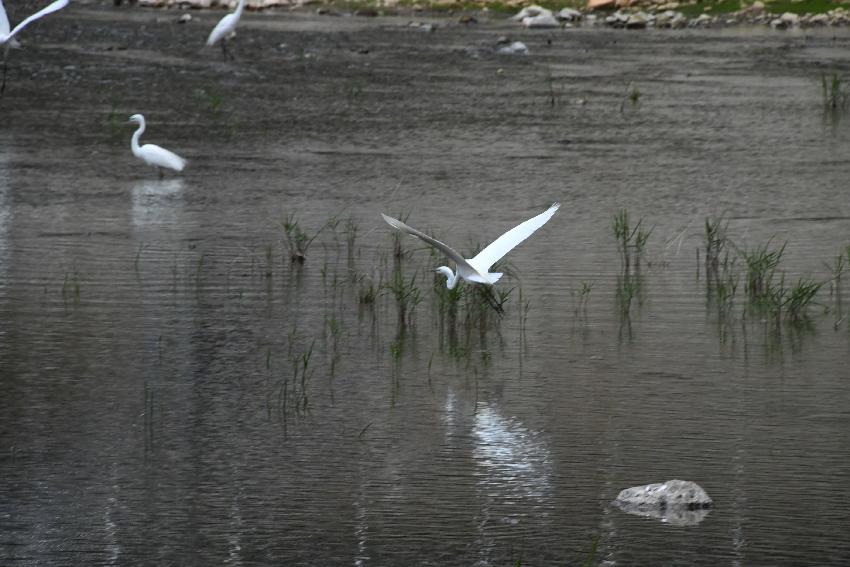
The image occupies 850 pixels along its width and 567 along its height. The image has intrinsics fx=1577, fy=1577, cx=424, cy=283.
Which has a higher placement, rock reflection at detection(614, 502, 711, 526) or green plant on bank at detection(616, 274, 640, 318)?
green plant on bank at detection(616, 274, 640, 318)

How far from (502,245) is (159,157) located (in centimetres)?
515

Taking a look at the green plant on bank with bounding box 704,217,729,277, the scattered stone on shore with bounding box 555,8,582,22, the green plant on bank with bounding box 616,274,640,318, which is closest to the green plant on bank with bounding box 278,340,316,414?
the green plant on bank with bounding box 616,274,640,318

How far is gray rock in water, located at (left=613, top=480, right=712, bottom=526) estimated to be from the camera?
535 cm

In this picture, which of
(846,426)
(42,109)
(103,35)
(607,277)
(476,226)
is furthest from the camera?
(103,35)

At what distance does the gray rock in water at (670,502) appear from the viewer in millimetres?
5352

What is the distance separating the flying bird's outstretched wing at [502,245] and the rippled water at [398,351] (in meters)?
0.37

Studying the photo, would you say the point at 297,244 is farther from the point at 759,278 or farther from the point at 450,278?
the point at 759,278

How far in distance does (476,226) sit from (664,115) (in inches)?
244

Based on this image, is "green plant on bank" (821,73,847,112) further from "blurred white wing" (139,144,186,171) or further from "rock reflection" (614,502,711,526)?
"rock reflection" (614,502,711,526)

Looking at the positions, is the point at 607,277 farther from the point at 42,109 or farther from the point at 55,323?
the point at 42,109

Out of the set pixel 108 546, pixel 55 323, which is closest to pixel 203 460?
pixel 108 546

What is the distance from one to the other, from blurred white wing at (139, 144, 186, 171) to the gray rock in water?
7608mm

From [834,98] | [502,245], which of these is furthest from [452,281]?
[834,98]

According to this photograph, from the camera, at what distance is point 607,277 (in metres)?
8.96
